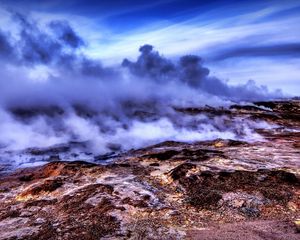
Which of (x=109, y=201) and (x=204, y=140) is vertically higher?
(x=109, y=201)

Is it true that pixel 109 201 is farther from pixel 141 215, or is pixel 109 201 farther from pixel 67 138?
pixel 67 138

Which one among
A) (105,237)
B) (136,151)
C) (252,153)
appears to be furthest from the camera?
(136,151)

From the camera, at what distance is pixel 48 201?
16859 millimetres

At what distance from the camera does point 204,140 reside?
1302 inches

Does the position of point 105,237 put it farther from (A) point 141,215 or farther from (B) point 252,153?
(B) point 252,153

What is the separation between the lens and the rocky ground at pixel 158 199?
43.0ft

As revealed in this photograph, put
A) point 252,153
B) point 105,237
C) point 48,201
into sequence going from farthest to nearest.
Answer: point 252,153 → point 48,201 → point 105,237

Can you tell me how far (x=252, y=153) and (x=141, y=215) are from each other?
42.2ft

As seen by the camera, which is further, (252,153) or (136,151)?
(136,151)

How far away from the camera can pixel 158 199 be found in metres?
16.2

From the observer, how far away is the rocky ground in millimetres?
13117

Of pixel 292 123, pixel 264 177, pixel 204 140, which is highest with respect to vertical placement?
pixel 264 177

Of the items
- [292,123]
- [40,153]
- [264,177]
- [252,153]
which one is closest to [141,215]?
[264,177]

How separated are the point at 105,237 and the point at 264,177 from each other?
9118 mm
